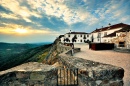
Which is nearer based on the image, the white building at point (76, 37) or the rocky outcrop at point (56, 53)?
the rocky outcrop at point (56, 53)

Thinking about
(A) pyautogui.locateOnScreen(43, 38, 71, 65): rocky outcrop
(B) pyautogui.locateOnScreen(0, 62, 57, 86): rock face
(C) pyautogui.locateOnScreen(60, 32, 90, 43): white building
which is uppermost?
(C) pyautogui.locateOnScreen(60, 32, 90, 43): white building

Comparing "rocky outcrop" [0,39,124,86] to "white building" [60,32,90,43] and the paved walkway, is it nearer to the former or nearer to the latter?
the paved walkway

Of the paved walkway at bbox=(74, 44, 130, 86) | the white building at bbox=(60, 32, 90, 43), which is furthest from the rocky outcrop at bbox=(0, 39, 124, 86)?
the white building at bbox=(60, 32, 90, 43)

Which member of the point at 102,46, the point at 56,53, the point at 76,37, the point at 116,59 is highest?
the point at 76,37

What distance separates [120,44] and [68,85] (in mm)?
21603

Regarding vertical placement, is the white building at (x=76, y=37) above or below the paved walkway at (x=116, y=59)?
above

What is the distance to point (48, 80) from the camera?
3168mm

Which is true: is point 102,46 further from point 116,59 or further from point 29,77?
point 29,77

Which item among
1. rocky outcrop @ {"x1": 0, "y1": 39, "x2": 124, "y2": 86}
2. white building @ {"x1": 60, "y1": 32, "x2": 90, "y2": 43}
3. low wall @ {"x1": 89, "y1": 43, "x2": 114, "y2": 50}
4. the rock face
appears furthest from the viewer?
white building @ {"x1": 60, "y1": 32, "x2": 90, "y2": 43}

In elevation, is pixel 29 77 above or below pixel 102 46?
below

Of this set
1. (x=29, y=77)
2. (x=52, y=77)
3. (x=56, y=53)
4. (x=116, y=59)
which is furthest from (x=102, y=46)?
(x=29, y=77)

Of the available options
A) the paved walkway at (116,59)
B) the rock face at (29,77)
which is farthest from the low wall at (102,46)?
the rock face at (29,77)

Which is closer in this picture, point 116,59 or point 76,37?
point 116,59

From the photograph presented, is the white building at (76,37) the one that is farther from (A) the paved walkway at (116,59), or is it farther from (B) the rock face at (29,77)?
(B) the rock face at (29,77)
